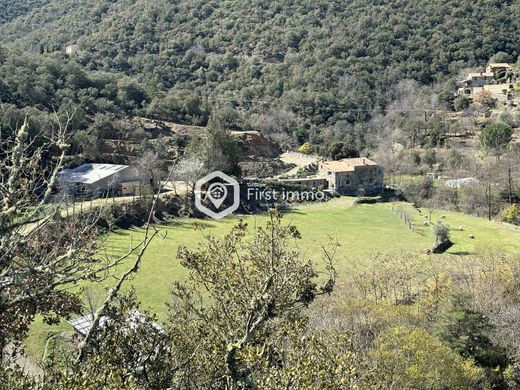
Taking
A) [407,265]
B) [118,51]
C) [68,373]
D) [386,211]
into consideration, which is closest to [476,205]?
[386,211]

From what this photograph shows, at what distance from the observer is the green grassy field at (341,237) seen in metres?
21.0

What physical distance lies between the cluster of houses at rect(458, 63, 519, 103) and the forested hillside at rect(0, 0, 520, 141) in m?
5.56

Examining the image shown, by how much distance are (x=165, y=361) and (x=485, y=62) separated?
78.4m

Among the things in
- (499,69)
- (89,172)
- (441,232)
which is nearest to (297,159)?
(89,172)

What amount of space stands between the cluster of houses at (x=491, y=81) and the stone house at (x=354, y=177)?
27.7 m

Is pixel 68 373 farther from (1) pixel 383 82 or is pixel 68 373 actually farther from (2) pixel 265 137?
(1) pixel 383 82

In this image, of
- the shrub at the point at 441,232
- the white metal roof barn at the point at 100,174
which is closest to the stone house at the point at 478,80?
the shrub at the point at 441,232

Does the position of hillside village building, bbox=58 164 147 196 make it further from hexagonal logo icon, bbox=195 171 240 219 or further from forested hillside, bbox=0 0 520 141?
forested hillside, bbox=0 0 520 141

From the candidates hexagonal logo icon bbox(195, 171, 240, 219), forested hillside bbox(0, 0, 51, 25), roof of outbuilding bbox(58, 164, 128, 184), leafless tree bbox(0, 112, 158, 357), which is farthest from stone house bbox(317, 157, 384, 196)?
forested hillside bbox(0, 0, 51, 25)

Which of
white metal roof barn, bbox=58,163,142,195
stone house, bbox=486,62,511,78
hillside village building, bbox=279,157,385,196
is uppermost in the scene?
stone house, bbox=486,62,511,78

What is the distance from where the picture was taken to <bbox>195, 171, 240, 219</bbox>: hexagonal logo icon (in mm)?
35062

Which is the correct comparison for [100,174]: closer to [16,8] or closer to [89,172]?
[89,172]

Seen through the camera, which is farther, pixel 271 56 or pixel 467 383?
pixel 271 56

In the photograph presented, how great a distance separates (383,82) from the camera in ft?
231
